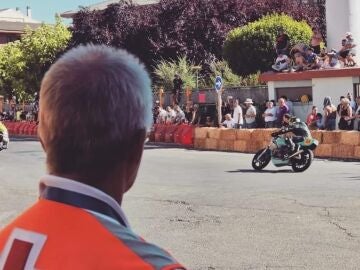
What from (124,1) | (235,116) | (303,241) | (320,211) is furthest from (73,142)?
(124,1)

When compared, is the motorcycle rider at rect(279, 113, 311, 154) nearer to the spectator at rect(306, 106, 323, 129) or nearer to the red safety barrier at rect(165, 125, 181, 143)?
the spectator at rect(306, 106, 323, 129)

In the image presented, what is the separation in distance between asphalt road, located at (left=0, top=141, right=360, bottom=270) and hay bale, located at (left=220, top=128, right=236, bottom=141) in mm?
4916

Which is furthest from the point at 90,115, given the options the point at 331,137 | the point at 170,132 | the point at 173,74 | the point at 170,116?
the point at 173,74

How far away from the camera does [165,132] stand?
87.1 ft

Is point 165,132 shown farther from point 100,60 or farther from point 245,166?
point 100,60

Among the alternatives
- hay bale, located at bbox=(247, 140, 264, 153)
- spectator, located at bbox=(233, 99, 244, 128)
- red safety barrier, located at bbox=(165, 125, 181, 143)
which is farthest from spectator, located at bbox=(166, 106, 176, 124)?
hay bale, located at bbox=(247, 140, 264, 153)

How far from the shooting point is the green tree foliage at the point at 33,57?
53.4 metres

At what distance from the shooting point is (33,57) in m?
53.7

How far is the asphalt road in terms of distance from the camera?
7.08 meters

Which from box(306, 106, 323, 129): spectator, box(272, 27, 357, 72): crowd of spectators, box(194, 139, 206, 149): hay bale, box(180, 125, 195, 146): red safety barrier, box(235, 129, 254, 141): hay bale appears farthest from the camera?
box(272, 27, 357, 72): crowd of spectators

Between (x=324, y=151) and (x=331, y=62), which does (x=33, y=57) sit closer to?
(x=331, y=62)

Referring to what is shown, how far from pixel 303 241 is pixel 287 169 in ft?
27.4

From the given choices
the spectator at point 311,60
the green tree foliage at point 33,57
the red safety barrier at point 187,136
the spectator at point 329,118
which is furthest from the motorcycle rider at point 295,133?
the green tree foliage at point 33,57

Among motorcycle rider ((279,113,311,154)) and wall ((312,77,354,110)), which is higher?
wall ((312,77,354,110))
